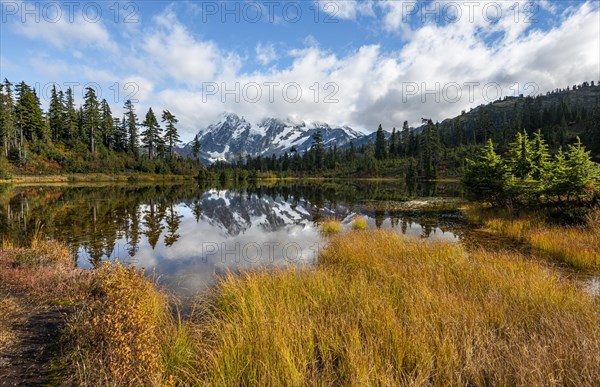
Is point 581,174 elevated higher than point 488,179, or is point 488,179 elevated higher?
point 581,174

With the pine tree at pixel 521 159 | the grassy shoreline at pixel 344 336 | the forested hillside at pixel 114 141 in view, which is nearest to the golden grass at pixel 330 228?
the grassy shoreline at pixel 344 336

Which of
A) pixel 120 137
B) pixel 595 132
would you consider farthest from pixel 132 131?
pixel 595 132

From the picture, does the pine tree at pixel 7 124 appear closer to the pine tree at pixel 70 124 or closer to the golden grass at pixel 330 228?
the pine tree at pixel 70 124

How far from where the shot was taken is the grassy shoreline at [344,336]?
343 cm

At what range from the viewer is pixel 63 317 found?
5.54 meters

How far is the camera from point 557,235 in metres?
11.9

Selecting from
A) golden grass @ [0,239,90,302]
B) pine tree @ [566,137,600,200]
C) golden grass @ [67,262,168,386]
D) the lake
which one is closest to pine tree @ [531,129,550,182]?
the lake

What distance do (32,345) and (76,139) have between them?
92.2 m

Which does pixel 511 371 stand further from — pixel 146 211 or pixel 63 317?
pixel 146 211

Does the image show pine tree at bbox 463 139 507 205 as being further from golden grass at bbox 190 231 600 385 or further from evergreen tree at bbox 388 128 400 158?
evergreen tree at bbox 388 128 400 158

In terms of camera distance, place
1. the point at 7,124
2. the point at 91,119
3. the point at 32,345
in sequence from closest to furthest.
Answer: the point at 32,345
the point at 7,124
the point at 91,119

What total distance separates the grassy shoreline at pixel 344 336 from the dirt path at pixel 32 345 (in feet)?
0.79

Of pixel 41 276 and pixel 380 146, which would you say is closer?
pixel 41 276

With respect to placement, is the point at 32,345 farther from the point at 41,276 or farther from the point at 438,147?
the point at 438,147
